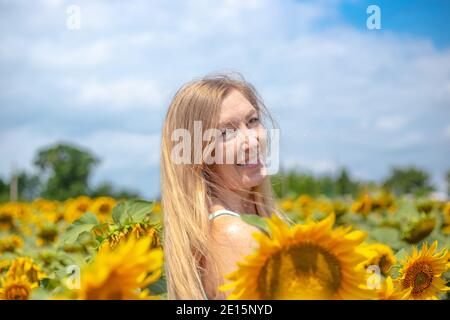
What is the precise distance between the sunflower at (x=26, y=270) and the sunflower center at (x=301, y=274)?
1.36 m

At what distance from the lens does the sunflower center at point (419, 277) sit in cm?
167

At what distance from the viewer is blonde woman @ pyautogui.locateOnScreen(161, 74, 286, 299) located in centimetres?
154

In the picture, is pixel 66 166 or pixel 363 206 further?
pixel 66 166

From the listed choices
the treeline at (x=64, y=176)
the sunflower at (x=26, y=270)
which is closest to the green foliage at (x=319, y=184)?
the treeline at (x=64, y=176)

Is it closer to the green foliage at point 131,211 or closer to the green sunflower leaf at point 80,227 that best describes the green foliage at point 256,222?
the green foliage at point 131,211

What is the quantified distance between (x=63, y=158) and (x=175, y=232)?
31458mm

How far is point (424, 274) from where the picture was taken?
5.57ft

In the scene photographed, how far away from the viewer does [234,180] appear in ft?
5.77

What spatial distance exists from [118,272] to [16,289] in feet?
3.48

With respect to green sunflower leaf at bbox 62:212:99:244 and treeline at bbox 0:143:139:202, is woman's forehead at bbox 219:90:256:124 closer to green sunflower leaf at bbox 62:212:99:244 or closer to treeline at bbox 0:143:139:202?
green sunflower leaf at bbox 62:212:99:244

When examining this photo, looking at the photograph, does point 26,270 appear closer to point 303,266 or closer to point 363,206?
point 303,266

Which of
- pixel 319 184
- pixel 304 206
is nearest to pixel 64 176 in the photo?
pixel 319 184

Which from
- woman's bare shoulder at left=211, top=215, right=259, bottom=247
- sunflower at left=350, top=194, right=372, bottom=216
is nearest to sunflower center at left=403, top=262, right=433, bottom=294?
woman's bare shoulder at left=211, top=215, right=259, bottom=247
